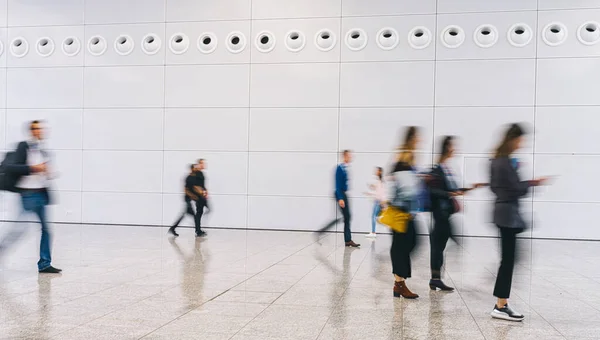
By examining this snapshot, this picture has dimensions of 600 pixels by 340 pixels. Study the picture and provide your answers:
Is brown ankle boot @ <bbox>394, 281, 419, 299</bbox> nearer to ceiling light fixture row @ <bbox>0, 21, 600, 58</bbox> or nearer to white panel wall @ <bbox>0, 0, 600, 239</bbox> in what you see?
white panel wall @ <bbox>0, 0, 600, 239</bbox>

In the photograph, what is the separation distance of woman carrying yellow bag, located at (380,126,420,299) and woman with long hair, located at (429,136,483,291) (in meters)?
0.64

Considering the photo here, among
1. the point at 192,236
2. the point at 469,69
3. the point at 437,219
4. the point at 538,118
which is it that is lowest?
the point at 192,236

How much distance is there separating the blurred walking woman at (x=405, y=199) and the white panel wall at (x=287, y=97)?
24.7 ft

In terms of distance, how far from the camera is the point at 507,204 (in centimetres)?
548

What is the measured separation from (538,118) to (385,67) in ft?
13.5

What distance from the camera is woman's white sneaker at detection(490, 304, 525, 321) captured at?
5488 millimetres

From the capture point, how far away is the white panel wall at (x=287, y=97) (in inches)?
538

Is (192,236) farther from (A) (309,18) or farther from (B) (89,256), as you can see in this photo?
(A) (309,18)

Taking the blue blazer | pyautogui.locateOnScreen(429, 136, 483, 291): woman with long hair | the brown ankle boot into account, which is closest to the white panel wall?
the blue blazer

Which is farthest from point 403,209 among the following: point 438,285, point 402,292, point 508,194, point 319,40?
point 319,40

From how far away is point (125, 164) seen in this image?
617 inches

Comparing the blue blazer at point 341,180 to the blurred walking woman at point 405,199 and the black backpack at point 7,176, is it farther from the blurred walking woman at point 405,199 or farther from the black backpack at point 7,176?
the black backpack at point 7,176

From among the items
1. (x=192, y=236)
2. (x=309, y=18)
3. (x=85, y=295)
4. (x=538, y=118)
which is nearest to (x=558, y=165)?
(x=538, y=118)

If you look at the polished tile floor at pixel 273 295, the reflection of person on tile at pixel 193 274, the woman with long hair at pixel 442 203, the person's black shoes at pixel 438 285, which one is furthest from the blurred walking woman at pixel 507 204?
the reflection of person on tile at pixel 193 274
